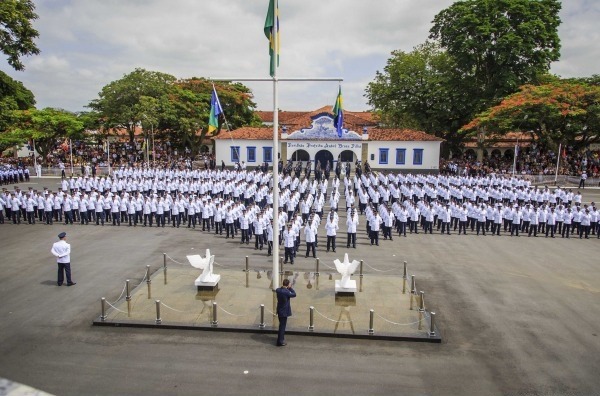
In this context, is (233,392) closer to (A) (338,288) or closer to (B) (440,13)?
(A) (338,288)

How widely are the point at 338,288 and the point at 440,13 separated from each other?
128ft

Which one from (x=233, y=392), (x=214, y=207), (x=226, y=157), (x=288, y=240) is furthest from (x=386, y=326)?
(x=226, y=157)

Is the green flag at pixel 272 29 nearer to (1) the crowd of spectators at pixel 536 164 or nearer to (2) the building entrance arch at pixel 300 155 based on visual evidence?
(1) the crowd of spectators at pixel 536 164

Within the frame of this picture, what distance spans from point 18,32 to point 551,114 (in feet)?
113

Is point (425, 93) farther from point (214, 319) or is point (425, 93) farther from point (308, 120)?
point (214, 319)

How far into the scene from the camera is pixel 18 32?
20.8 m

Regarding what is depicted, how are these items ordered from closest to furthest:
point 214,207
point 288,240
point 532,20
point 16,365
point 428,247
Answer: point 16,365
point 288,240
point 428,247
point 214,207
point 532,20

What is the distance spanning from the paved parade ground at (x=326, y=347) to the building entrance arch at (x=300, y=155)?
27798 millimetres

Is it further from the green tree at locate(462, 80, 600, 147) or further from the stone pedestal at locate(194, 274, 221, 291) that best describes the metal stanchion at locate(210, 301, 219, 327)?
the green tree at locate(462, 80, 600, 147)

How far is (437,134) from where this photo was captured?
46.4 metres

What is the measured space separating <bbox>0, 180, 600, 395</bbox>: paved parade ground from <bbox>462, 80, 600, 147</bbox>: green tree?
23.3 m

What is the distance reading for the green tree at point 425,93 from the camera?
1675 inches

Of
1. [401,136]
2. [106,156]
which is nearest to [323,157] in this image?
[401,136]

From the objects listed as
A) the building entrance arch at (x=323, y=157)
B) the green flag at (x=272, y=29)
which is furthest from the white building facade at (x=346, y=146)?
the green flag at (x=272, y=29)
